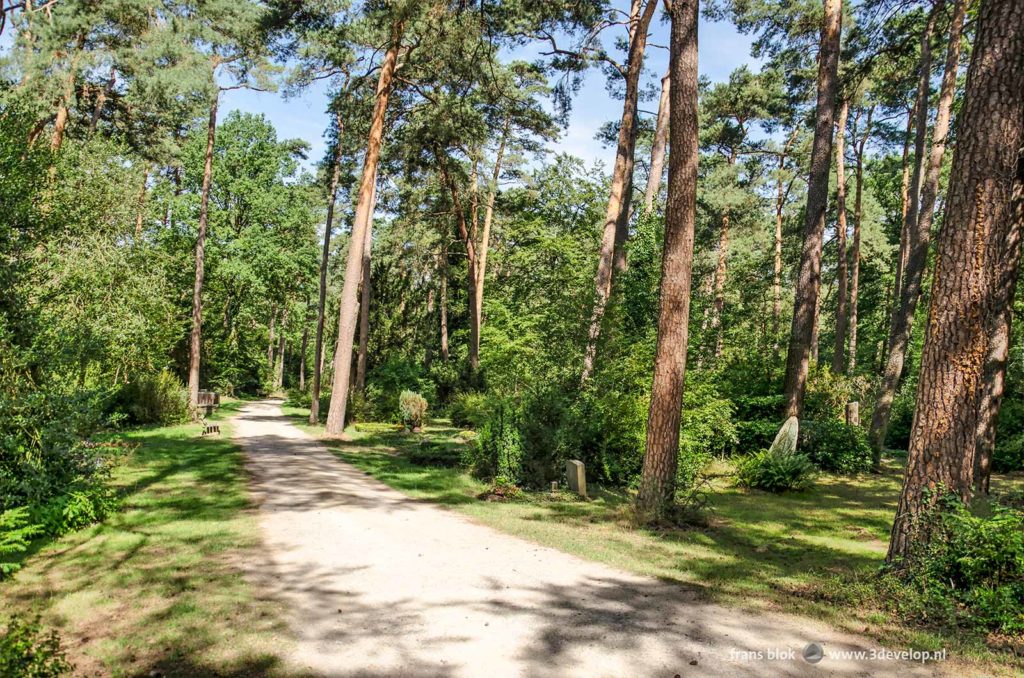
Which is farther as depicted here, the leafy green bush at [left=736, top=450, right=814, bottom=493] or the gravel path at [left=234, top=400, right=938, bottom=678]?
the leafy green bush at [left=736, top=450, right=814, bottom=493]

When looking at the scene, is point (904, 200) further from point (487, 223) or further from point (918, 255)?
point (487, 223)

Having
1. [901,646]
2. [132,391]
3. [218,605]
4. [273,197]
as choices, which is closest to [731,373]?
[901,646]

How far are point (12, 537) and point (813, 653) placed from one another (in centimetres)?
637

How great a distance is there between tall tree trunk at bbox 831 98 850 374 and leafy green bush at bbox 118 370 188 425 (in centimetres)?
2600

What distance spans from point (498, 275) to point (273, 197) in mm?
17913

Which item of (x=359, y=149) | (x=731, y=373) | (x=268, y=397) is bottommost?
(x=268, y=397)

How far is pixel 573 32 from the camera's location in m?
18.4

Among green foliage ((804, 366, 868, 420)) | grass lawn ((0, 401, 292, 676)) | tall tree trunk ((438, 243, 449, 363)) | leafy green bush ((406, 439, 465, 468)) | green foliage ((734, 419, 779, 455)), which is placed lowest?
leafy green bush ((406, 439, 465, 468))

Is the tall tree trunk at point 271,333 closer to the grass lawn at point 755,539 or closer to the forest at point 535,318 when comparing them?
the forest at point 535,318

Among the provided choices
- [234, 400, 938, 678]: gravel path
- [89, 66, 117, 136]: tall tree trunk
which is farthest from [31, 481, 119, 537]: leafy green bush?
[89, 66, 117, 136]: tall tree trunk

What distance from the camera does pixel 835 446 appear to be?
53.3 ft

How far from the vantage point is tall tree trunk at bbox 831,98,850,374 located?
26188mm

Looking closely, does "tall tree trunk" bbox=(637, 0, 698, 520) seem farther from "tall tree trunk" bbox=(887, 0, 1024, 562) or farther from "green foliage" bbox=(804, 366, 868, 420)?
"green foliage" bbox=(804, 366, 868, 420)

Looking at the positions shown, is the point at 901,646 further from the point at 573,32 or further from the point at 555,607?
the point at 573,32
